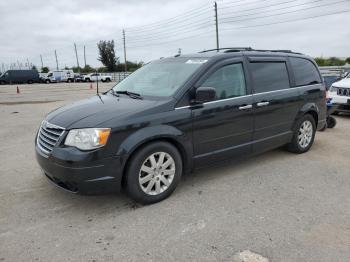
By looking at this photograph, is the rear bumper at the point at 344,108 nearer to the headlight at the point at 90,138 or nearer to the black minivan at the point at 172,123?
the black minivan at the point at 172,123

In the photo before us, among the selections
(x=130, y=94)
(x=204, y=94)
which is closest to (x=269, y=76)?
(x=204, y=94)

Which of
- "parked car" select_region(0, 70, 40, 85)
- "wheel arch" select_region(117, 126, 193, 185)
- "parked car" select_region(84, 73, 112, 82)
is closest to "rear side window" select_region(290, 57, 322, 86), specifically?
"wheel arch" select_region(117, 126, 193, 185)

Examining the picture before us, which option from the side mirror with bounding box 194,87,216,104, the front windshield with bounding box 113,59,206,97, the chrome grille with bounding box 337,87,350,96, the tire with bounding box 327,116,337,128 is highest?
the front windshield with bounding box 113,59,206,97

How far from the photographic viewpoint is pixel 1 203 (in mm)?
4012

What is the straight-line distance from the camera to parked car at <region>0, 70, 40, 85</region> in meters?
44.3

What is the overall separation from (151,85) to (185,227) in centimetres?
202

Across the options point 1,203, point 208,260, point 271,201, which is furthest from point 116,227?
point 271,201

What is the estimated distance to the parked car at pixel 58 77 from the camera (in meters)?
49.3

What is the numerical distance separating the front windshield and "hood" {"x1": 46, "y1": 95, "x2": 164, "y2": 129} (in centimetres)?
30

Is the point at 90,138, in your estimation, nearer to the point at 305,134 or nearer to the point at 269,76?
the point at 269,76

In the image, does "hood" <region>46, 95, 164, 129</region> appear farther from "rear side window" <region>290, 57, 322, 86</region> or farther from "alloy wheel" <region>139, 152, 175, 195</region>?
"rear side window" <region>290, 57, 322, 86</region>

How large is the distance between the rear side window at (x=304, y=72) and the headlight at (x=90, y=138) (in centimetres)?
359

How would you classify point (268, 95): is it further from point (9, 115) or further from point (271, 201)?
point (9, 115)

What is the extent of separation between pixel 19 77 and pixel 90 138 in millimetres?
46678
